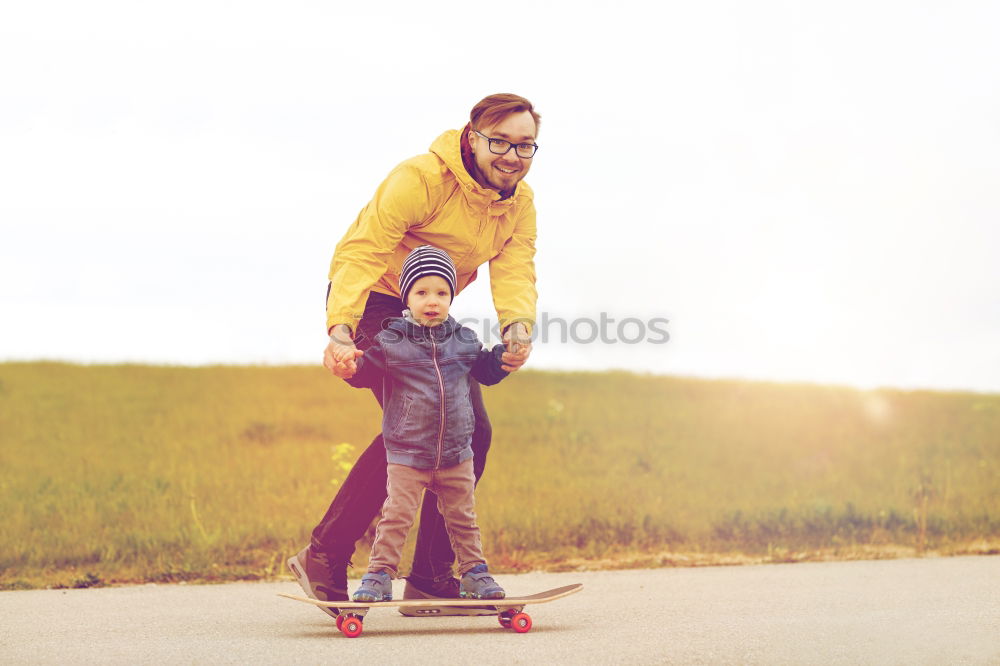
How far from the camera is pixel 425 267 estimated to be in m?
4.34

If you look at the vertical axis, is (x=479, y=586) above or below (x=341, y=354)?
below

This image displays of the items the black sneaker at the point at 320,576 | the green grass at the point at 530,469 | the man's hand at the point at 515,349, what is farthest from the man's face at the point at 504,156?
the green grass at the point at 530,469

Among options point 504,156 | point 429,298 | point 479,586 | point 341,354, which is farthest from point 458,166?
point 479,586

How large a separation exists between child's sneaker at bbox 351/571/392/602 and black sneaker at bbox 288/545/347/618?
0.38 metres

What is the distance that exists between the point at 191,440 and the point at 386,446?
547cm

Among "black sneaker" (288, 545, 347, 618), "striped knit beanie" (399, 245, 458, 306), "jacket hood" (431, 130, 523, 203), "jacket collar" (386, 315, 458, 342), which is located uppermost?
"jacket hood" (431, 130, 523, 203)

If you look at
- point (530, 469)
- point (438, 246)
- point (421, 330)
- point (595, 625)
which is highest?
point (438, 246)

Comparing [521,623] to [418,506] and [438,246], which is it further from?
[438,246]

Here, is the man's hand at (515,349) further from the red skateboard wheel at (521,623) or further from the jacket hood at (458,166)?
the red skateboard wheel at (521,623)

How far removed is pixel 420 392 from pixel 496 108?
3.99ft

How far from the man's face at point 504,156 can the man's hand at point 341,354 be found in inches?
35.3

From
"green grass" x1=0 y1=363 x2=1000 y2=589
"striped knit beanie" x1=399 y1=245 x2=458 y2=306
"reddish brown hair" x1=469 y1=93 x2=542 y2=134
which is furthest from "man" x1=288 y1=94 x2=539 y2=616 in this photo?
"green grass" x1=0 y1=363 x2=1000 y2=589

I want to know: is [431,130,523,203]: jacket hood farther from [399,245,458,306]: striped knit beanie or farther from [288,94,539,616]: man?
[399,245,458,306]: striped knit beanie

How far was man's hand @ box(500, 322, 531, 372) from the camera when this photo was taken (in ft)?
14.5
